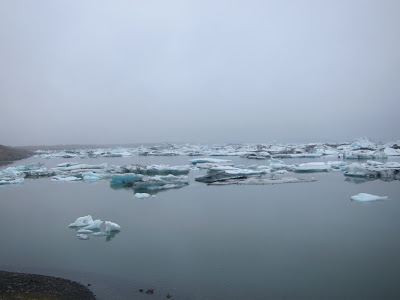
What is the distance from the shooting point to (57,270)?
4.33 metres

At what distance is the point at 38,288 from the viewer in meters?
3.52

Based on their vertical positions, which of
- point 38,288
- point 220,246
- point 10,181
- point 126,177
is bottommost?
point 220,246

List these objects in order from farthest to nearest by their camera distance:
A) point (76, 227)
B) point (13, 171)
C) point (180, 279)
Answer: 1. point (13, 171)
2. point (76, 227)
3. point (180, 279)

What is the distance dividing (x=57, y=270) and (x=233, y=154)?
945 inches

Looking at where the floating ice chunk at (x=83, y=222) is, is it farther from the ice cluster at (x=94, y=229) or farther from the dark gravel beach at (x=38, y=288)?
the dark gravel beach at (x=38, y=288)

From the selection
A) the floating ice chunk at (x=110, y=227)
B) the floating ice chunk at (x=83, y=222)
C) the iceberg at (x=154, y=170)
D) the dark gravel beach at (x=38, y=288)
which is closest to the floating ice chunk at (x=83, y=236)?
the floating ice chunk at (x=110, y=227)

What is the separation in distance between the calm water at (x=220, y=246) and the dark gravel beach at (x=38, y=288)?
23 centimetres

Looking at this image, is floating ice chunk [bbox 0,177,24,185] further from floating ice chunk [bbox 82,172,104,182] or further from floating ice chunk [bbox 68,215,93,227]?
floating ice chunk [bbox 68,215,93,227]

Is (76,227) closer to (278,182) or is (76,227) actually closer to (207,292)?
(207,292)

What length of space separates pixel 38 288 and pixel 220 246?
2.68m

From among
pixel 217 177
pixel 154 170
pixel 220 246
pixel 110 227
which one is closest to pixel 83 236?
pixel 110 227

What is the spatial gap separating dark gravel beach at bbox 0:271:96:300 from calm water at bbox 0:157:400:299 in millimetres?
235

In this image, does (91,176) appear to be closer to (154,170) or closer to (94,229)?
(154,170)

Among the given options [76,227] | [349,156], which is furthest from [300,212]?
[349,156]
